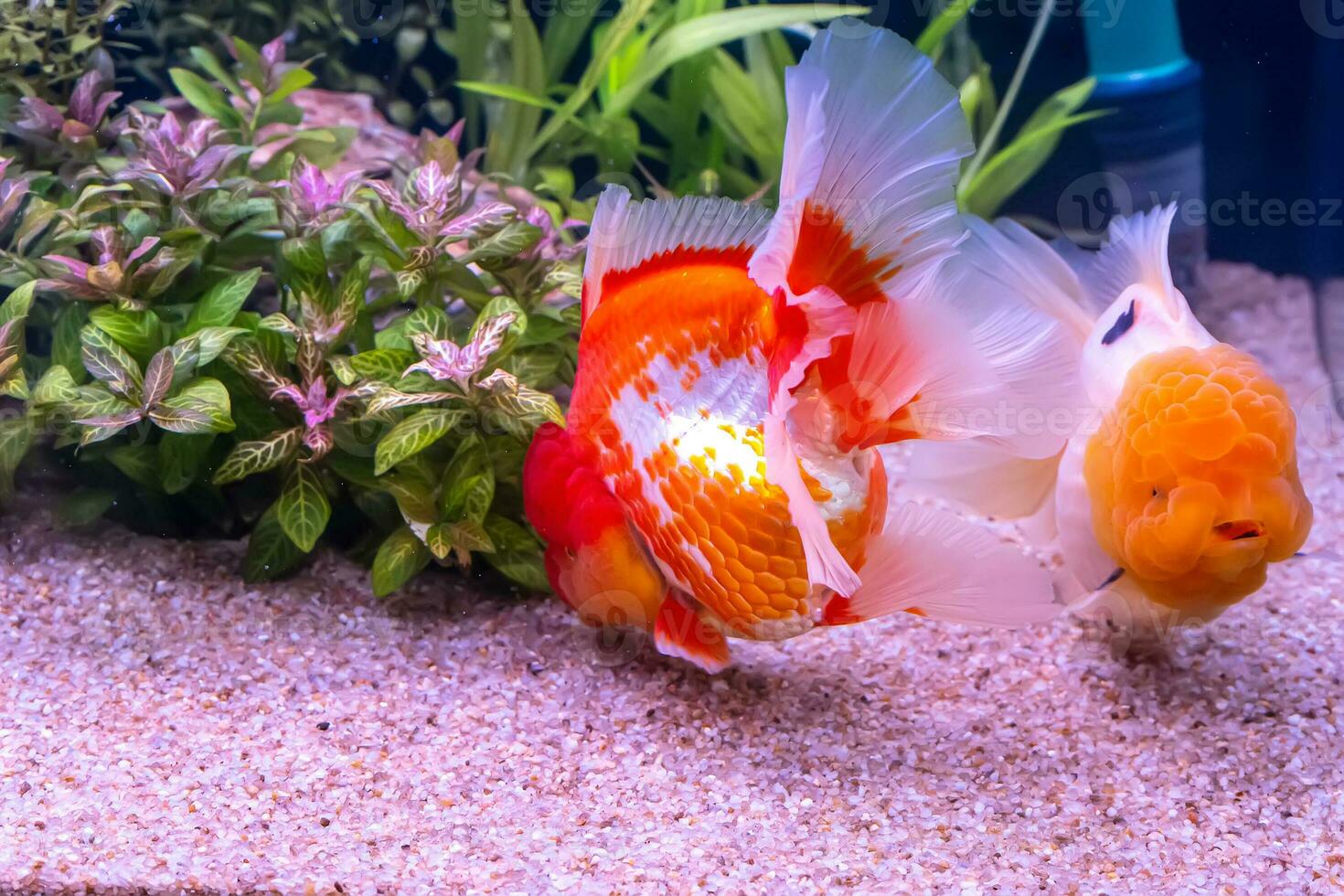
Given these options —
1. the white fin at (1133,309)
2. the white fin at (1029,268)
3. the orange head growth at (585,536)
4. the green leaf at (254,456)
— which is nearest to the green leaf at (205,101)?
the green leaf at (254,456)

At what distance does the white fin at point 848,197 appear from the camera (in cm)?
115

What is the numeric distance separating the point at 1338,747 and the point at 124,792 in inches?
83.6

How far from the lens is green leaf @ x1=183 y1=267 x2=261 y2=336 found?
2.13 metres

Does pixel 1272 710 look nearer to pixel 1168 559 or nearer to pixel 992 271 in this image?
pixel 1168 559

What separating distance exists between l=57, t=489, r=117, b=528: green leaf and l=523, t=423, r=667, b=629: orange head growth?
115cm

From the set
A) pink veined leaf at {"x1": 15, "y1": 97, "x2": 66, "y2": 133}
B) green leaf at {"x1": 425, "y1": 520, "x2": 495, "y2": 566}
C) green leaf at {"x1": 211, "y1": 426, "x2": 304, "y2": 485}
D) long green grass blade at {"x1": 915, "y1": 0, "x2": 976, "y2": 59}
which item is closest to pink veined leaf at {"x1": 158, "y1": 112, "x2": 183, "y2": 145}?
pink veined leaf at {"x1": 15, "y1": 97, "x2": 66, "y2": 133}

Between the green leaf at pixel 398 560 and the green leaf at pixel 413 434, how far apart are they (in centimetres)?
17

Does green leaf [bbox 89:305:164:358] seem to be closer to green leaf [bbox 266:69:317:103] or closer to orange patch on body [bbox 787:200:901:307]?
green leaf [bbox 266:69:317:103]

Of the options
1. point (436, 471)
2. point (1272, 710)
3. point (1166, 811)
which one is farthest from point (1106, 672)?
point (436, 471)

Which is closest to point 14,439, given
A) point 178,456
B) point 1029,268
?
point 178,456

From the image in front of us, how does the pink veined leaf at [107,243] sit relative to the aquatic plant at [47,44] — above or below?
below

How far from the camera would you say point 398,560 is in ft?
6.79

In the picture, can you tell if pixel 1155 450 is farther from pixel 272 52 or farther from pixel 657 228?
pixel 272 52

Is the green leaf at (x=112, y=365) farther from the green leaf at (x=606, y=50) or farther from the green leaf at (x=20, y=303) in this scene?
the green leaf at (x=606, y=50)
